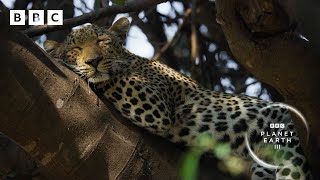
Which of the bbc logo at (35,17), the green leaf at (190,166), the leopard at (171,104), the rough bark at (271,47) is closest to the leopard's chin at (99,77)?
the leopard at (171,104)

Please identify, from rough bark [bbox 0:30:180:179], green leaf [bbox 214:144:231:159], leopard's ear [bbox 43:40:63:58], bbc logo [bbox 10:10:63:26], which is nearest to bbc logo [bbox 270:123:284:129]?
green leaf [bbox 214:144:231:159]

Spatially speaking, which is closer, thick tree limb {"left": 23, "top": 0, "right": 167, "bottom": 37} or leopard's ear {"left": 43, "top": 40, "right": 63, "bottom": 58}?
thick tree limb {"left": 23, "top": 0, "right": 167, "bottom": 37}

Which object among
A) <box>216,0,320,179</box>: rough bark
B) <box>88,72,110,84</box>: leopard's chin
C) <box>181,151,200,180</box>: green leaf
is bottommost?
<box>181,151,200,180</box>: green leaf

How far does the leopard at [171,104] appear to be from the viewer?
12.9ft

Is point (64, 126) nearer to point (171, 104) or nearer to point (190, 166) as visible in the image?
point (190, 166)

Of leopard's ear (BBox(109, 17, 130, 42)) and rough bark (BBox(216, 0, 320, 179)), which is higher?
rough bark (BBox(216, 0, 320, 179))

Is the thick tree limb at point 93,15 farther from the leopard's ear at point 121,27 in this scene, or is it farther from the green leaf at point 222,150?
the green leaf at point 222,150

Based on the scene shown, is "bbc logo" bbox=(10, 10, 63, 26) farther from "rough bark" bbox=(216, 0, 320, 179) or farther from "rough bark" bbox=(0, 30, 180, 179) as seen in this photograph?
"rough bark" bbox=(216, 0, 320, 179)

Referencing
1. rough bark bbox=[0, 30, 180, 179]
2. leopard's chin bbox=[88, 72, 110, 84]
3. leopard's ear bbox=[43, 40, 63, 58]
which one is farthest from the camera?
leopard's ear bbox=[43, 40, 63, 58]

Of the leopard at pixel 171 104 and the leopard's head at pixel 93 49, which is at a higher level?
the leopard's head at pixel 93 49

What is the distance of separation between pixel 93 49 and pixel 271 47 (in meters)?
2.06

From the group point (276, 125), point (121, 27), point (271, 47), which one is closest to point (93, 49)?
point (121, 27)

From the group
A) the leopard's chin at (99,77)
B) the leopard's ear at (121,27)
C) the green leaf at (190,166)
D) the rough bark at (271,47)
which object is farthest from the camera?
the leopard's ear at (121,27)

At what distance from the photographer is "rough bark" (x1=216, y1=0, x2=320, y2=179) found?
8.76ft
